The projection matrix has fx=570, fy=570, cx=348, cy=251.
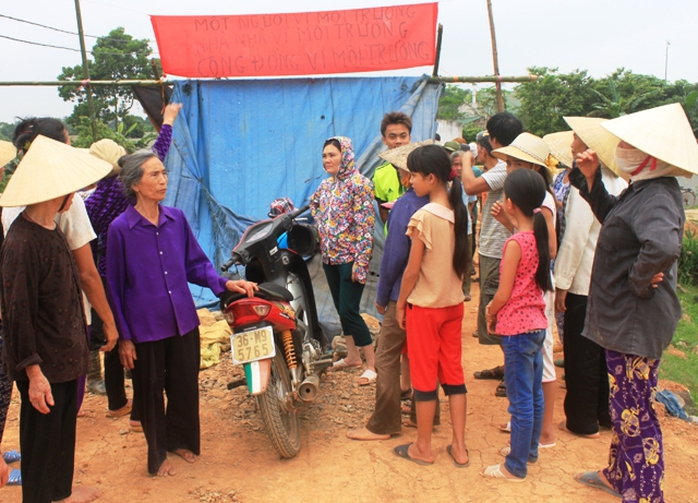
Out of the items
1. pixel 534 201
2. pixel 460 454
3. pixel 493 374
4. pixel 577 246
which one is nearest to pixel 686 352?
pixel 493 374

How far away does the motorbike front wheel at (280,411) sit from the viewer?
10.3 feet

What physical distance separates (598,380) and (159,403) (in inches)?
103

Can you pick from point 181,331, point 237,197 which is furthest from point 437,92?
point 181,331

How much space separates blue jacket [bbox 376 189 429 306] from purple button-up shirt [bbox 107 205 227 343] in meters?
1.16

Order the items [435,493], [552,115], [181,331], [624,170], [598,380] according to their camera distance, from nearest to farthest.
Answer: [624,170]
[435,493]
[181,331]
[598,380]
[552,115]

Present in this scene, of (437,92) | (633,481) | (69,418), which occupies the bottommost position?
→ (633,481)

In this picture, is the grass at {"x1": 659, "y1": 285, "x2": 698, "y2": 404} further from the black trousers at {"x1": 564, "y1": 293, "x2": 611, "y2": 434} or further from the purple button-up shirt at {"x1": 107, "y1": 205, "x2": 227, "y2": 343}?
the purple button-up shirt at {"x1": 107, "y1": 205, "x2": 227, "y2": 343}

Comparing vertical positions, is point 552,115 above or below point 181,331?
above

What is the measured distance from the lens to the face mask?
255cm

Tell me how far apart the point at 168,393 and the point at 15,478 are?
0.95 metres

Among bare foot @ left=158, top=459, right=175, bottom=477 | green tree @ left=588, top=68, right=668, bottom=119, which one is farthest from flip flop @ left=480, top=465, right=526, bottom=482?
green tree @ left=588, top=68, right=668, bottom=119

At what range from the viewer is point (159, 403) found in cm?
323

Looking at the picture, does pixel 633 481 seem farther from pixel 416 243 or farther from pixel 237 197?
pixel 237 197

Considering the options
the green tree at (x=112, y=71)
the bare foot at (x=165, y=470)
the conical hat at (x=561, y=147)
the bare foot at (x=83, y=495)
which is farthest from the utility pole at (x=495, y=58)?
the green tree at (x=112, y=71)
